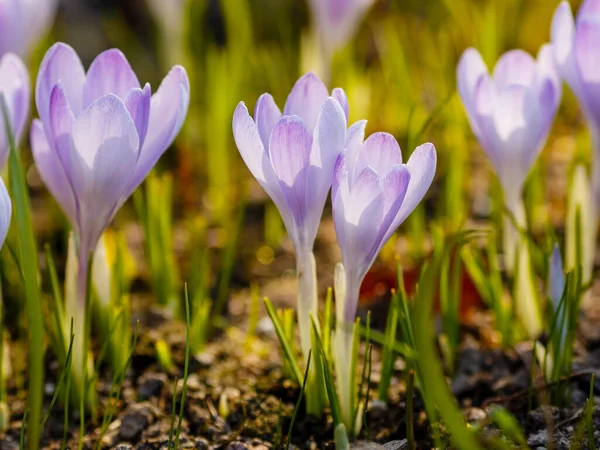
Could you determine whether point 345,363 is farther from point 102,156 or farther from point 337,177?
point 102,156

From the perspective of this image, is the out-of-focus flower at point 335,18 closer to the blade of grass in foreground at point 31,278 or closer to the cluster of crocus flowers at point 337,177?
the cluster of crocus flowers at point 337,177

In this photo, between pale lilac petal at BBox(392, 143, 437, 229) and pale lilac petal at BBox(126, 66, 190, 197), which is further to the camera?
pale lilac petal at BBox(126, 66, 190, 197)

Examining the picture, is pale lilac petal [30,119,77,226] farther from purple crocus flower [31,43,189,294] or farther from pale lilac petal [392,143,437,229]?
pale lilac petal [392,143,437,229]

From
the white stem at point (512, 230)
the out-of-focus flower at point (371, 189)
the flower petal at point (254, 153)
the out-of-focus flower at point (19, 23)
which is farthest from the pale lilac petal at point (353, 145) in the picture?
the out-of-focus flower at point (19, 23)

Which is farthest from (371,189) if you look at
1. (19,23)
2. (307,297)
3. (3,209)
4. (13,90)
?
(19,23)

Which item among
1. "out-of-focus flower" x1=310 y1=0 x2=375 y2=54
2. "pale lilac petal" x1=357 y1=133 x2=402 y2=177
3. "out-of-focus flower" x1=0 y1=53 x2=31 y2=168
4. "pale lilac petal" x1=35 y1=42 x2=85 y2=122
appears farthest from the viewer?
"out-of-focus flower" x1=310 y1=0 x2=375 y2=54

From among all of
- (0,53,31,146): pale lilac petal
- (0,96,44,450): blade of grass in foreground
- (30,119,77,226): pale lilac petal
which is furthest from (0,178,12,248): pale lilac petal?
(0,53,31,146): pale lilac petal

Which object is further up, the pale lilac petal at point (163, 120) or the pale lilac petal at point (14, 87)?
the pale lilac petal at point (14, 87)
